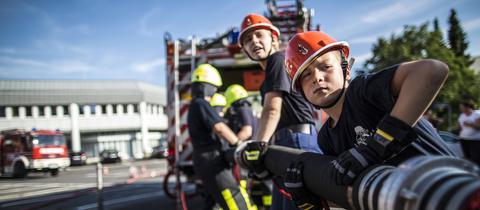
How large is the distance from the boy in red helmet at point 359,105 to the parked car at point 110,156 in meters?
28.6

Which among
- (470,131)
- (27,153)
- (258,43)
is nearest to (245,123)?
(258,43)

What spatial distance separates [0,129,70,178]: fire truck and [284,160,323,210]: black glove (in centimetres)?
259

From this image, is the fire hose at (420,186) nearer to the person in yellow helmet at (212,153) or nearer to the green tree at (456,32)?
the person in yellow helmet at (212,153)

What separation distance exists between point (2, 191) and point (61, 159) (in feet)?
2.81

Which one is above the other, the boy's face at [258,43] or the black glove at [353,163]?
the boy's face at [258,43]

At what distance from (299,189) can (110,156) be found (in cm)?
3002

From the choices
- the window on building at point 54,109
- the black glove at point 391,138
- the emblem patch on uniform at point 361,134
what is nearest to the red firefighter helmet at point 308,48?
the emblem patch on uniform at point 361,134

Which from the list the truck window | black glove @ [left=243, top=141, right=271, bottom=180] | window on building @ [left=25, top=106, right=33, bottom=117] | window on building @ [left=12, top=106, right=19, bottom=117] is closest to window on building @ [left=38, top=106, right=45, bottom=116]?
window on building @ [left=25, top=106, right=33, bottom=117]

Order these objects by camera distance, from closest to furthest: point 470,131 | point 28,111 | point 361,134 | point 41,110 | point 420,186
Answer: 1. point 420,186
2. point 361,134
3. point 28,111
4. point 41,110
5. point 470,131

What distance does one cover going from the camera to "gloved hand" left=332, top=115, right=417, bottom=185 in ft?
3.48

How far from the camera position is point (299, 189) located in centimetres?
137

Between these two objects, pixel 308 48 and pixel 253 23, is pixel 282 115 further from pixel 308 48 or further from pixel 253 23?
pixel 308 48

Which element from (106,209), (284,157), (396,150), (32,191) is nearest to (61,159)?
(32,191)

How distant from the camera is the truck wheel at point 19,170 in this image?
293cm
